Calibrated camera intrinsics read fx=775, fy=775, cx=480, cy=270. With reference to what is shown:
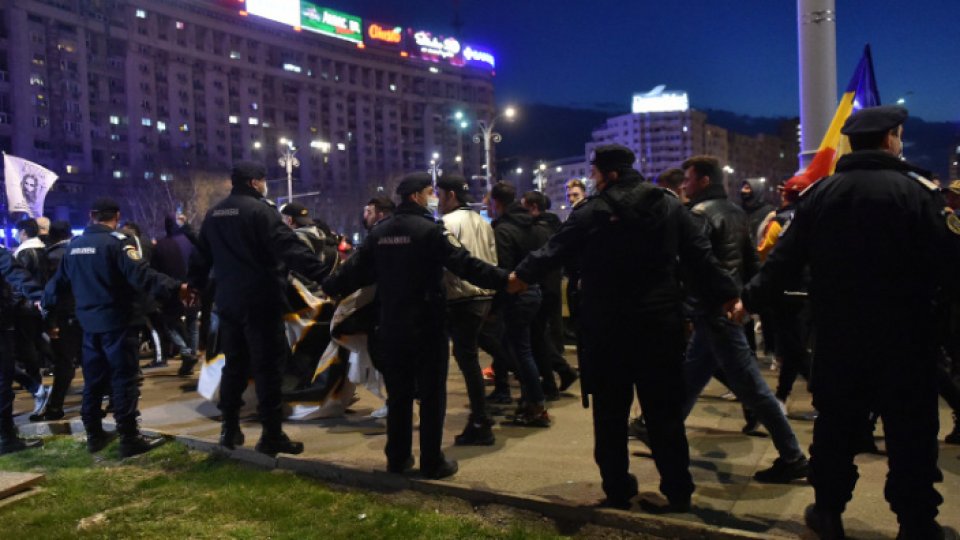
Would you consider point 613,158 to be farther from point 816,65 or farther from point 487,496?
point 816,65

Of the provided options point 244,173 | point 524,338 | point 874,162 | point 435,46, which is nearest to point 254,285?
point 244,173

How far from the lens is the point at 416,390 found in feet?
16.6

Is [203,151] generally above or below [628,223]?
above

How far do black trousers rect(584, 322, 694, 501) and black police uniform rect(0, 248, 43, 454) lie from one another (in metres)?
4.93

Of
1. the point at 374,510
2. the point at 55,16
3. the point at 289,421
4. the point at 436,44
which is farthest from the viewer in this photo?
the point at 436,44

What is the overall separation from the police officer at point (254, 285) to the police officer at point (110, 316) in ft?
2.66

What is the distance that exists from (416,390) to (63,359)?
15.4 feet

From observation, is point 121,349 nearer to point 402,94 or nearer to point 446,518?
point 446,518

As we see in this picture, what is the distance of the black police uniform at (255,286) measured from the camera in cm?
562

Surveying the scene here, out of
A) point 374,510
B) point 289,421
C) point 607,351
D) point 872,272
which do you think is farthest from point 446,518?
point 289,421

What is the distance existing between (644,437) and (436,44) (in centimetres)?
11977

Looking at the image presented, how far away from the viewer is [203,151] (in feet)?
301

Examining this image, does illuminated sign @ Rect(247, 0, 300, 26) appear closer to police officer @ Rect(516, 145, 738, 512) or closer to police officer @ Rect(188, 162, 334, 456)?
police officer @ Rect(188, 162, 334, 456)

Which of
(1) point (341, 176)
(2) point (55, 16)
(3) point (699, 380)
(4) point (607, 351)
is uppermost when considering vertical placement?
(2) point (55, 16)
